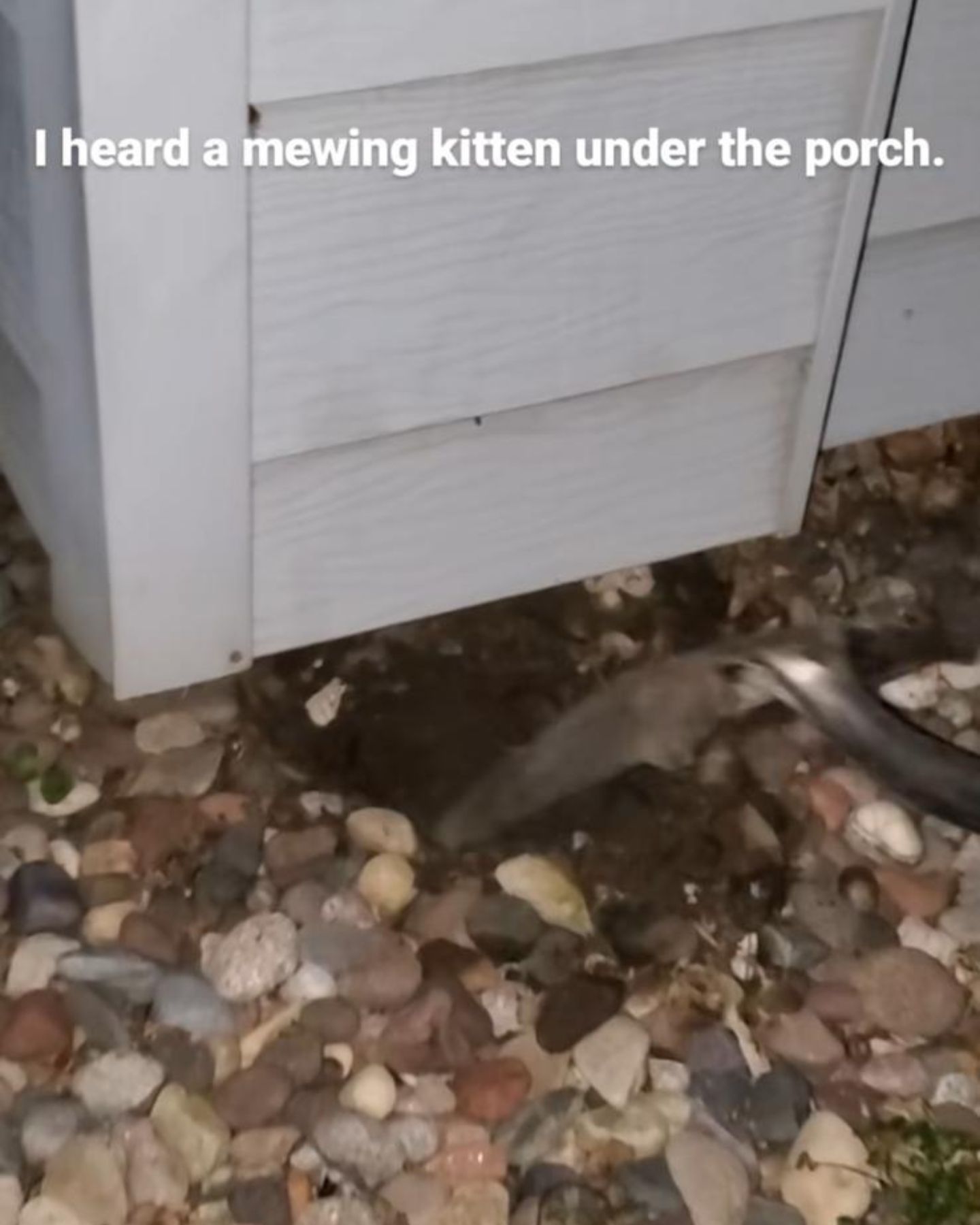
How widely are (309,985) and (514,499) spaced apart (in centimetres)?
28

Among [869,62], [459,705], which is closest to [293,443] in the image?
[459,705]

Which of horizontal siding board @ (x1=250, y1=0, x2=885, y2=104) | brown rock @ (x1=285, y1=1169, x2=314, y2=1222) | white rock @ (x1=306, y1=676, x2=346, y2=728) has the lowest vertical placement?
brown rock @ (x1=285, y1=1169, x2=314, y2=1222)

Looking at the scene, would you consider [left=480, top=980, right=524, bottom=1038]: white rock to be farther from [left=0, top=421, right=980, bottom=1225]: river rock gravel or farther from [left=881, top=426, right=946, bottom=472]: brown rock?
[left=881, top=426, right=946, bottom=472]: brown rock

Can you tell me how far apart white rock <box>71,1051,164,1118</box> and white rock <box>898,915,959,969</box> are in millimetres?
385

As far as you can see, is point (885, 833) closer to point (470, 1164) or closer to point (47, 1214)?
point (470, 1164)

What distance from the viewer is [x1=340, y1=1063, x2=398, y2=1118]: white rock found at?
90 cm

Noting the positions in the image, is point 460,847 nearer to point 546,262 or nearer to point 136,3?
point 546,262

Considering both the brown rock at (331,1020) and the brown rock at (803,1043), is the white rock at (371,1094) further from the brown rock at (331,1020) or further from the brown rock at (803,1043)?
the brown rock at (803,1043)

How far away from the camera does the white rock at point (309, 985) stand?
95 centimetres

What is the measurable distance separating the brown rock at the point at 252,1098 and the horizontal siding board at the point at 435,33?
45 centimetres

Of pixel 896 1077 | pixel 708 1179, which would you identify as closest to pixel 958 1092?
pixel 896 1077

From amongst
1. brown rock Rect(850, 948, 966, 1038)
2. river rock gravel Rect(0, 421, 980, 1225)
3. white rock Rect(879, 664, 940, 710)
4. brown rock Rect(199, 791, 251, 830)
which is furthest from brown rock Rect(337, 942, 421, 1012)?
white rock Rect(879, 664, 940, 710)

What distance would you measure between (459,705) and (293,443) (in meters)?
0.21

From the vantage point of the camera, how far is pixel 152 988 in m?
0.94
